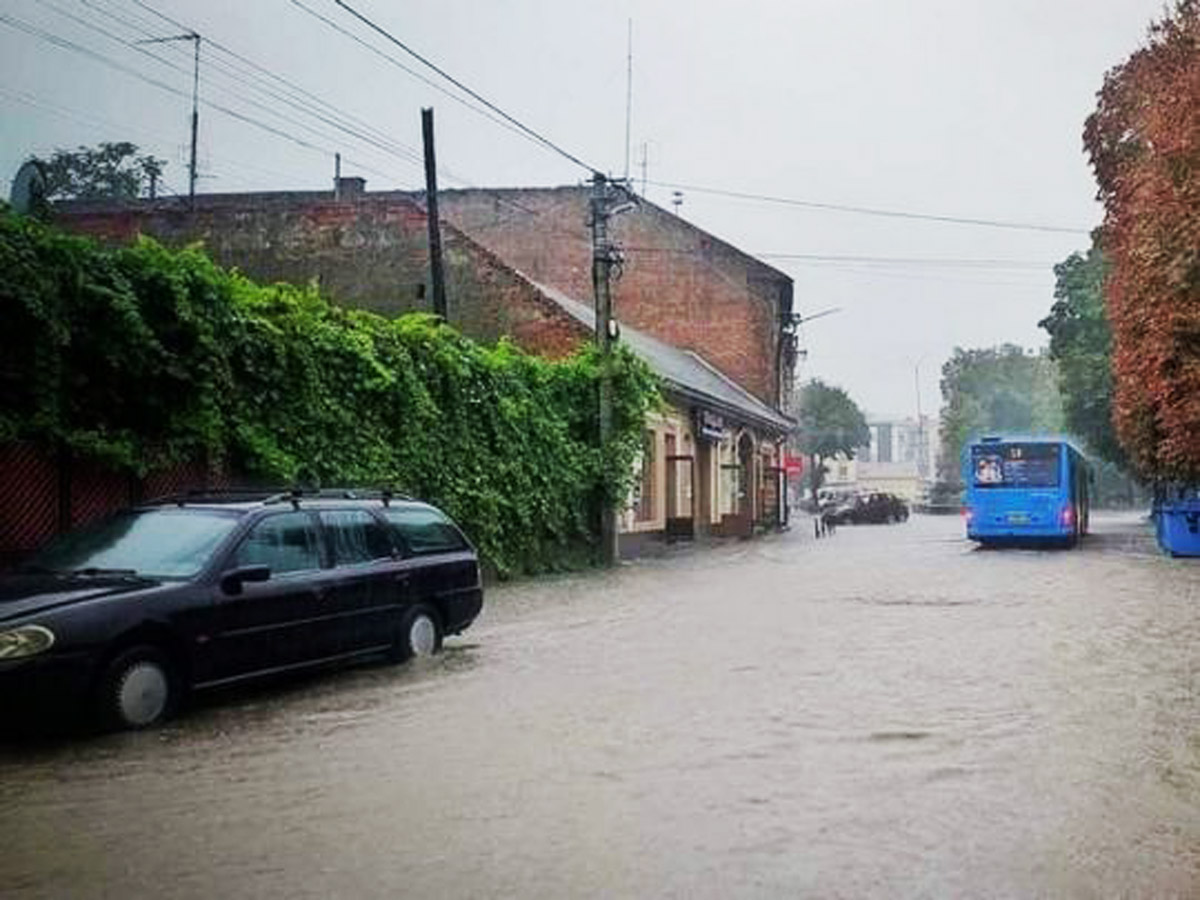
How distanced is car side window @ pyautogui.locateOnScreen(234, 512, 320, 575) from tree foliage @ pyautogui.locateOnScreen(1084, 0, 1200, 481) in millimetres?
15693

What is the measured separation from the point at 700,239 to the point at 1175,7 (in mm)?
25012

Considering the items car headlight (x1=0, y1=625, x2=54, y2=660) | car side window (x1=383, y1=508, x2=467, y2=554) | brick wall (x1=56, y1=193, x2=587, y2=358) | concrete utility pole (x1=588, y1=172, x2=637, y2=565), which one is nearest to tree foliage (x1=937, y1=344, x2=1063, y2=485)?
brick wall (x1=56, y1=193, x2=587, y2=358)

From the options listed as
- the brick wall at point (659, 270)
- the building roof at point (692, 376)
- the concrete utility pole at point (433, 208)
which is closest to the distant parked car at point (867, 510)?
the building roof at point (692, 376)

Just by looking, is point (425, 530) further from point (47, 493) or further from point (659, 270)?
point (659, 270)

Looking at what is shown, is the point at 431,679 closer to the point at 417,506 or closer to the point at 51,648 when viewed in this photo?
the point at 417,506

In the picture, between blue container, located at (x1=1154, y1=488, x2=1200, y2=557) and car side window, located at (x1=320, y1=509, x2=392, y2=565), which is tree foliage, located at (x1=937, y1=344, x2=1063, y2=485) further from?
car side window, located at (x1=320, y1=509, x2=392, y2=565)

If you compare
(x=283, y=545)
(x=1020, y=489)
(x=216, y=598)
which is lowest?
(x=216, y=598)

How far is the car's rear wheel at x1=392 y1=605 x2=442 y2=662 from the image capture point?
1241 centimetres

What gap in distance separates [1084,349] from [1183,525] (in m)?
23.5

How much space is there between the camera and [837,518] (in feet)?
211

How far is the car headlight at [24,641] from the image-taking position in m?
8.46

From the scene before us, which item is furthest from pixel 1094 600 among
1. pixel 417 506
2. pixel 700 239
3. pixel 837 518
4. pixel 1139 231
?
pixel 837 518

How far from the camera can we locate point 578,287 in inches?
1977

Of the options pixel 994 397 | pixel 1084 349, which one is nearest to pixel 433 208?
pixel 1084 349
